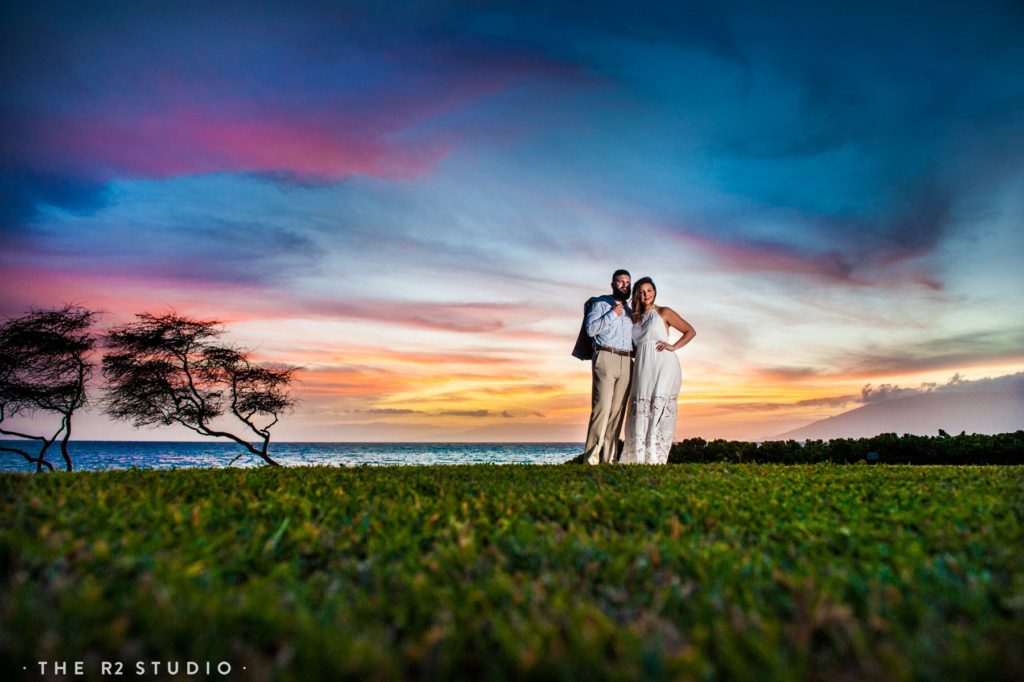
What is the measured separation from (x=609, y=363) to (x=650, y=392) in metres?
0.81

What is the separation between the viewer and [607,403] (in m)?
10.3

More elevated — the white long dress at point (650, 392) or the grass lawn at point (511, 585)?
the white long dress at point (650, 392)

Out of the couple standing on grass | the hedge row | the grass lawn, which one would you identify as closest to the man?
the couple standing on grass

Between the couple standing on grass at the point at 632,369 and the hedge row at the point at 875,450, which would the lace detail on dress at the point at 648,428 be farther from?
the hedge row at the point at 875,450

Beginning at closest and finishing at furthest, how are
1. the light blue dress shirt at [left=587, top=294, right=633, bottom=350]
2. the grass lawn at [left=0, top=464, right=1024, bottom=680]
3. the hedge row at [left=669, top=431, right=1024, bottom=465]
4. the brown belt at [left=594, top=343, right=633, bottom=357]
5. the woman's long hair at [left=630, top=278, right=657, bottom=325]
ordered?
the grass lawn at [left=0, top=464, right=1024, bottom=680]
the light blue dress shirt at [left=587, top=294, right=633, bottom=350]
the brown belt at [left=594, top=343, right=633, bottom=357]
the woman's long hair at [left=630, top=278, right=657, bottom=325]
the hedge row at [left=669, top=431, right=1024, bottom=465]

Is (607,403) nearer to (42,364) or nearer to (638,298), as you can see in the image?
(638,298)

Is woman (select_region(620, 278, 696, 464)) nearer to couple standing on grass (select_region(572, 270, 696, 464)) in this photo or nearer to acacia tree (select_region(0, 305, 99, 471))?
couple standing on grass (select_region(572, 270, 696, 464))

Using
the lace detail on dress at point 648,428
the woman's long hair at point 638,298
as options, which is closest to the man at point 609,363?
the woman's long hair at point 638,298

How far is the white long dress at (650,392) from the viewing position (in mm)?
10227

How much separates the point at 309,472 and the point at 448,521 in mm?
3566

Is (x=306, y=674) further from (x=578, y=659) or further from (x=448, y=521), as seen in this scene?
(x=448, y=521)

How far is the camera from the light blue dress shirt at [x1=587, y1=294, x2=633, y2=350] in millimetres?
10039

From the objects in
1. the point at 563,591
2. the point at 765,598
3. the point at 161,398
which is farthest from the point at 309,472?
the point at 161,398

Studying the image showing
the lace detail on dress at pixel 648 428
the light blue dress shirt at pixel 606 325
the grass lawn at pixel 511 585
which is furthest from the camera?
the lace detail on dress at pixel 648 428
